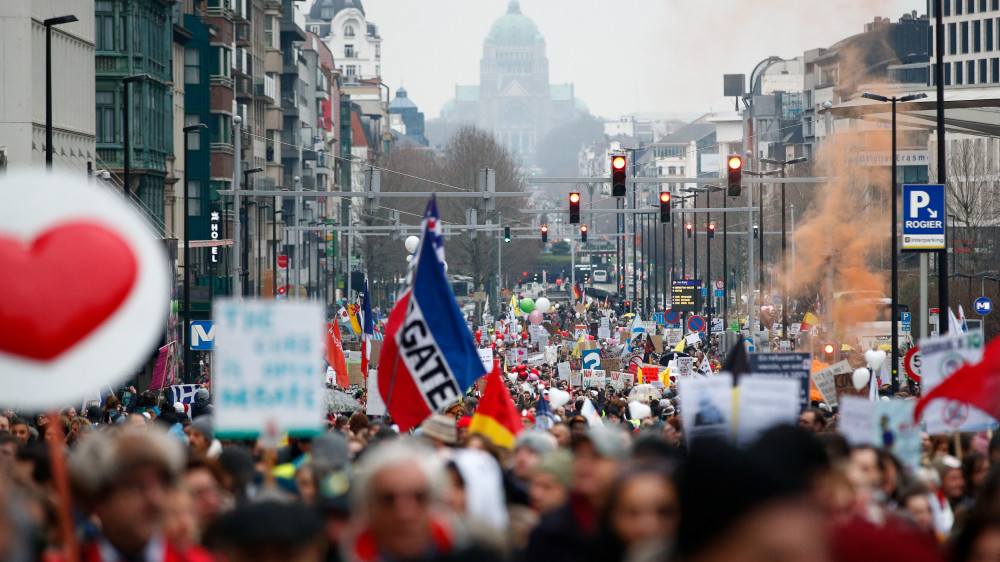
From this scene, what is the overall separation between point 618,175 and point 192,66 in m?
47.6

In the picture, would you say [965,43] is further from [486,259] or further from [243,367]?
[243,367]

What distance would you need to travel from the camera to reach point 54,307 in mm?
6305

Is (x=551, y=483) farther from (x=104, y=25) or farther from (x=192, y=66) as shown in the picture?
(x=192, y=66)

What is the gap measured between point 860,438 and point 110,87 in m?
45.6

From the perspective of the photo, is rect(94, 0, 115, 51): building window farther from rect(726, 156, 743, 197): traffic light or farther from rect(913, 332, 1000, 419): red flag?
rect(913, 332, 1000, 419): red flag

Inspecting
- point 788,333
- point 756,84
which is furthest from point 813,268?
point 756,84

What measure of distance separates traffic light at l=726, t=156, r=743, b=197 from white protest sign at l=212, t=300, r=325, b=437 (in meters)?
21.1

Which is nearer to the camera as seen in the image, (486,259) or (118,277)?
(118,277)

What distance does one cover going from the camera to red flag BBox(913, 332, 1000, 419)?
427 inches

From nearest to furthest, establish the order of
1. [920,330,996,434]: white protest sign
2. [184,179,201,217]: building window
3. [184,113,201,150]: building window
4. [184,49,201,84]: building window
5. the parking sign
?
[920,330,996,434]: white protest sign → the parking sign → [184,49,201,84]: building window → [184,113,201,150]: building window → [184,179,201,217]: building window

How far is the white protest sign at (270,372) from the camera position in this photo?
322 inches

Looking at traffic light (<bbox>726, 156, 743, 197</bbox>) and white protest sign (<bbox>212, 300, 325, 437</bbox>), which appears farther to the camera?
traffic light (<bbox>726, 156, 743, 197</bbox>)

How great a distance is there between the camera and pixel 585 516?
6.39m

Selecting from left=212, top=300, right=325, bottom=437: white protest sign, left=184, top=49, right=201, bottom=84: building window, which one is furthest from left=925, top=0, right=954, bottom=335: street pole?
left=184, top=49, right=201, bottom=84: building window
